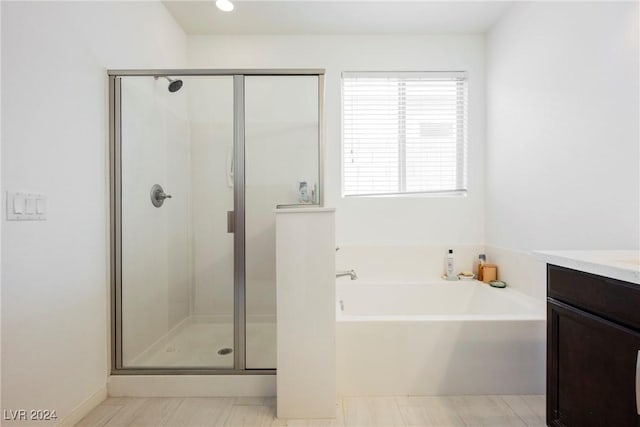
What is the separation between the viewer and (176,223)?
7.06ft

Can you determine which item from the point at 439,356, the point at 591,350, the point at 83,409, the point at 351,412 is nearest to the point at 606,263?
the point at 591,350

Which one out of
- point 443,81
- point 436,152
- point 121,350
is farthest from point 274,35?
point 121,350

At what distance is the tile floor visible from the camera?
165 centimetres

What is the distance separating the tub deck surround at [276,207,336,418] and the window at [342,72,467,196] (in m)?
1.25

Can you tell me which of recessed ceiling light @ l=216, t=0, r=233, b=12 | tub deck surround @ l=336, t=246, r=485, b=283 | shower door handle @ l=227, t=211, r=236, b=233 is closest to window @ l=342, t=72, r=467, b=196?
tub deck surround @ l=336, t=246, r=485, b=283

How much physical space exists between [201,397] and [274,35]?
8.80 ft

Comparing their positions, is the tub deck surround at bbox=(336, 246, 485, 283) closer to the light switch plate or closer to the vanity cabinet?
the vanity cabinet

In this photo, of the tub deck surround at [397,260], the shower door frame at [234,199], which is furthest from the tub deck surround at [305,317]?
the tub deck surround at [397,260]

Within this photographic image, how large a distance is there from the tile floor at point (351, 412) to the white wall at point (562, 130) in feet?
2.68

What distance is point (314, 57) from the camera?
281 centimetres

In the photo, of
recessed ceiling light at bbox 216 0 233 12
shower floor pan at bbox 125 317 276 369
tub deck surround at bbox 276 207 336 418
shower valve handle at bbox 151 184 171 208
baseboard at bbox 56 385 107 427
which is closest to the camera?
baseboard at bbox 56 385 107 427

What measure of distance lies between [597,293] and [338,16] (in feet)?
7.80

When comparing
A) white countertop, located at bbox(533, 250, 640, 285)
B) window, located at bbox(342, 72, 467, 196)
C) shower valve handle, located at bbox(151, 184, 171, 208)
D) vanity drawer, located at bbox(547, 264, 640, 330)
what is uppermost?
window, located at bbox(342, 72, 467, 196)

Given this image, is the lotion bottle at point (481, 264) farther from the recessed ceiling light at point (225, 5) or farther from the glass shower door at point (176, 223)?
the recessed ceiling light at point (225, 5)
